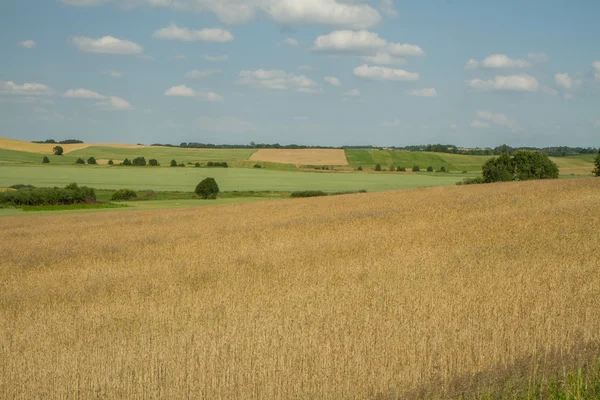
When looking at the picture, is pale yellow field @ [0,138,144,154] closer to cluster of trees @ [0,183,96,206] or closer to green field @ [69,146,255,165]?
green field @ [69,146,255,165]

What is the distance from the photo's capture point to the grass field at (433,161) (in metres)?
97.5

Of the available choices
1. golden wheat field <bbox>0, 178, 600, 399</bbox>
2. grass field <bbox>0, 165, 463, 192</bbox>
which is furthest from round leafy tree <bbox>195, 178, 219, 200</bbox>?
golden wheat field <bbox>0, 178, 600, 399</bbox>

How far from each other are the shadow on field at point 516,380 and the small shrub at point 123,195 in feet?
168

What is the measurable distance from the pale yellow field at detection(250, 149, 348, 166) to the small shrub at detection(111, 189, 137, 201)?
4721 centimetres

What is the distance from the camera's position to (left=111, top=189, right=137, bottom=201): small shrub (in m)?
55.6

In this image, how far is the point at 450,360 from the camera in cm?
832

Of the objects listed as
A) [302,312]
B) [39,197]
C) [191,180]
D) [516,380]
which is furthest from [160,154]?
[516,380]

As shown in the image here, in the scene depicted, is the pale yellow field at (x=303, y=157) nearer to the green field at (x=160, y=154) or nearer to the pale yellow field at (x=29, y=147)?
the green field at (x=160, y=154)

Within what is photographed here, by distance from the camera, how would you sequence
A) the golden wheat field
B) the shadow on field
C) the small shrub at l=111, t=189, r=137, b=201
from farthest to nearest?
the small shrub at l=111, t=189, r=137, b=201, the golden wheat field, the shadow on field

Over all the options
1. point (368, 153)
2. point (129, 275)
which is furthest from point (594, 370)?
point (368, 153)

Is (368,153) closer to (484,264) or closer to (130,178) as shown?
(130,178)

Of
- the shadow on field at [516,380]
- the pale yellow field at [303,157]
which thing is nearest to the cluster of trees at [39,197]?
the shadow on field at [516,380]

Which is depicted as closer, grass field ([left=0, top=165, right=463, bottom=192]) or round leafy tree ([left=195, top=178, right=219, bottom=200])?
round leafy tree ([left=195, top=178, right=219, bottom=200])

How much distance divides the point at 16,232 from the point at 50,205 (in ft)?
70.7
